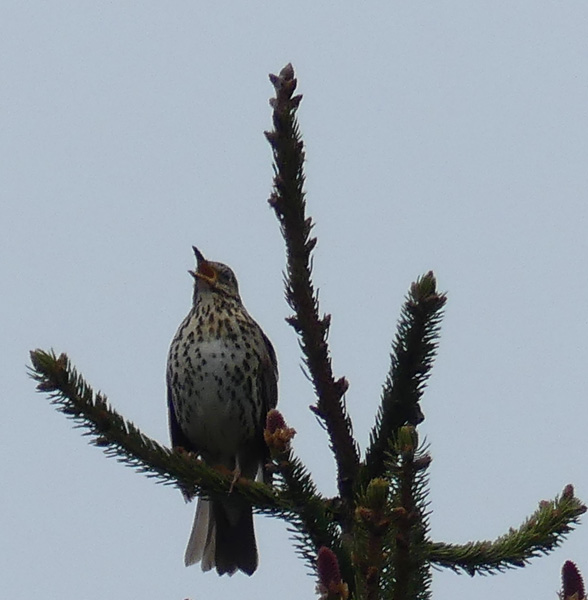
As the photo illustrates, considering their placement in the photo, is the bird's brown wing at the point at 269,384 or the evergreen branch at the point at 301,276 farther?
the bird's brown wing at the point at 269,384

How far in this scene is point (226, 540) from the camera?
6.12 meters

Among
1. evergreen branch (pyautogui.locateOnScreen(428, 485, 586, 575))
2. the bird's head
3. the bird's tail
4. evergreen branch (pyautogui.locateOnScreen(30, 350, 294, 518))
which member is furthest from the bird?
evergreen branch (pyautogui.locateOnScreen(428, 485, 586, 575))

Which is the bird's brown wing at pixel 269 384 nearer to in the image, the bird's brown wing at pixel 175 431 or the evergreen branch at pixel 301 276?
the bird's brown wing at pixel 175 431

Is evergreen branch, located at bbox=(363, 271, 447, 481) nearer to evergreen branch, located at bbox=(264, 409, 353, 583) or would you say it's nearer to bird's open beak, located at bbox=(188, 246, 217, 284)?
evergreen branch, located at bbox=(264, 409, 353, 583)

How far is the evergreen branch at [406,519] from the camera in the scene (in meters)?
2.25

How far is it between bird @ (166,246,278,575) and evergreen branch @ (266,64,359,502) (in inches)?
113

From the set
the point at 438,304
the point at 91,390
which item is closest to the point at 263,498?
the point at 91,390

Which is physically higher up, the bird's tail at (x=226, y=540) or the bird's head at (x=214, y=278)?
the bird's head at (x=214, y=278)

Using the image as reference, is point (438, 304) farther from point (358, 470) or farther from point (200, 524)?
point (200, 524)

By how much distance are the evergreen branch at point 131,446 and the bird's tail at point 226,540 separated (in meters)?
2.26

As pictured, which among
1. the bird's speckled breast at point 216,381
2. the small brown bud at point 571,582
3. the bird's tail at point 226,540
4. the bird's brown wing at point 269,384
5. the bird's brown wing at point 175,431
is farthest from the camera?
the bird's brown wing at point 175,431

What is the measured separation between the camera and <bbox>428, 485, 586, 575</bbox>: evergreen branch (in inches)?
120

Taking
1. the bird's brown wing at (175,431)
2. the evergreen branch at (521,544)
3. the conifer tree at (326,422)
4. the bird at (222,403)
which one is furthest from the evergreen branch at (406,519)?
the bird's brown wing at (175,431)

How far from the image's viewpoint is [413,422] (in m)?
3.20
